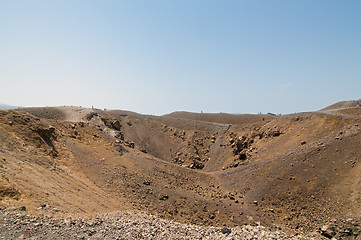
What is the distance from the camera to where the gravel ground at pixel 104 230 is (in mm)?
8662

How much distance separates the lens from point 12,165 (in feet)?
44.2

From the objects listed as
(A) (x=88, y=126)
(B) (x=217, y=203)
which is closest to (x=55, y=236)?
(B) (x=217, y=203)

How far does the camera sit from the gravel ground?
866 centimetres

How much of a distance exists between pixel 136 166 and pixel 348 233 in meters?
16.9

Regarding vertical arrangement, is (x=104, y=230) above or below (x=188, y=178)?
above

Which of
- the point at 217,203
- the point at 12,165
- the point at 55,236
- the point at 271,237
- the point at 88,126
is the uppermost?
the point at 88,126

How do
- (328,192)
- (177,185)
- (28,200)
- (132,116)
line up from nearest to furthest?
(28,200) → (328,192) → (177,185) → (132,116)

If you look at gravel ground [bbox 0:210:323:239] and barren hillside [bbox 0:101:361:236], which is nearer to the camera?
gravel ground [bbox 0:210:323:239]

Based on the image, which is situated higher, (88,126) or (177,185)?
(88,126)

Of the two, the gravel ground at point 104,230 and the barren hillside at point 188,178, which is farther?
the barren hillside at point 188,178

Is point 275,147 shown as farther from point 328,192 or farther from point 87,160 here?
point 87,160

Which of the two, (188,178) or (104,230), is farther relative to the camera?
(188,178)

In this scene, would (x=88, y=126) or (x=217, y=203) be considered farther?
(x=88, y=126)

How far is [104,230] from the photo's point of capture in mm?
10461
